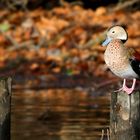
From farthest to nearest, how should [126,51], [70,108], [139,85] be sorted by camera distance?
[139,85] → [70,108] → [126,51]

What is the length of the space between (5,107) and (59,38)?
1197cm

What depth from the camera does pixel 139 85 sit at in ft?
54.2

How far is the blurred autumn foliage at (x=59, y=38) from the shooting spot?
19.6m

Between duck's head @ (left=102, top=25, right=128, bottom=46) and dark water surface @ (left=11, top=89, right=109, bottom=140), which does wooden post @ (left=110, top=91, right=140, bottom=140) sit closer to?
duck's head @ (left=102, top=25, right=128, bottom=46)

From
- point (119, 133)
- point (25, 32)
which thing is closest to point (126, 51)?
point (119, 133)

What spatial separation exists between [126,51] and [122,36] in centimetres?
23

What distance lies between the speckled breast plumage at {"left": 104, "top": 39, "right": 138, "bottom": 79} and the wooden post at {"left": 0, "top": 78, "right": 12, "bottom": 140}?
1.08 meters

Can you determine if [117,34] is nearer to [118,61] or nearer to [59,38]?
[118,61]

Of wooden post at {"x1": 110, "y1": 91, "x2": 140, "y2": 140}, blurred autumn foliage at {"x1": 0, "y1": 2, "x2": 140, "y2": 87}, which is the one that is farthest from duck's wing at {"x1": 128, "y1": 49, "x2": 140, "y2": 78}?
blurred autumn foliage at {"x1": 0, "y1": 2, "x2": 140, "y2": 87}

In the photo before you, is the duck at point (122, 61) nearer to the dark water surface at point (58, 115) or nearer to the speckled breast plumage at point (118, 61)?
the speckled breast plumage at point (118, 61)

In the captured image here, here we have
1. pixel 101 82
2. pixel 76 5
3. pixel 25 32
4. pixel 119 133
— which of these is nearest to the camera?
pixel 119 133

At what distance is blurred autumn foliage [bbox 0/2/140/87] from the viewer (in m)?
19.6

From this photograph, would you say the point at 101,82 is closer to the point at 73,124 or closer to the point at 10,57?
the point at 10,57

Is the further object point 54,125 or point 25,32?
point 25,32
